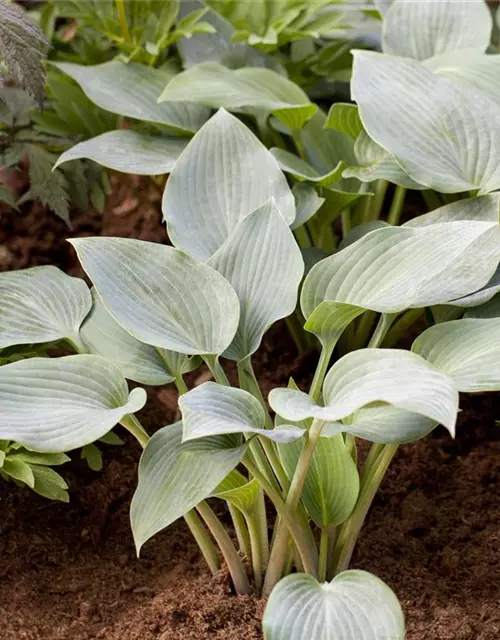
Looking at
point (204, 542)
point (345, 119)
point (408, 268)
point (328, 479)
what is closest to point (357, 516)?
point (328, 479)

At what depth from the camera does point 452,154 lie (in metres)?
1.03

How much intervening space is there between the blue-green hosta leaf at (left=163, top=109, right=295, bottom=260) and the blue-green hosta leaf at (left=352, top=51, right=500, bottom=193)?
0.14 meters

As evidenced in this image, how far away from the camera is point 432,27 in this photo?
1.30 metres

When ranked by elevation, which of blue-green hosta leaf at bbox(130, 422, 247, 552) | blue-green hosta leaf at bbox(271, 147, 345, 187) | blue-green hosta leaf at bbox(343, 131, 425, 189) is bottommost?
blue-green hosta leaf at bbox(130, 422, 247, 552)

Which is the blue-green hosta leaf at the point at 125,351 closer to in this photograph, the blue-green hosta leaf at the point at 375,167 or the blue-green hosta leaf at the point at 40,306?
the blue-green hosta leaf at the point at 40,306

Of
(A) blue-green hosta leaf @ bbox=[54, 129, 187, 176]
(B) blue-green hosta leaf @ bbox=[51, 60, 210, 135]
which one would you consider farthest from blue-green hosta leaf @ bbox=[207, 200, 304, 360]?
(B) blue-green hosta leaf @ bbox=[51, 60, 210, 135]

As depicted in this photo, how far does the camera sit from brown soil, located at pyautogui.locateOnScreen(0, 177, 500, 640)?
89cm

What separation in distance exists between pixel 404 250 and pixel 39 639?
0.58 m

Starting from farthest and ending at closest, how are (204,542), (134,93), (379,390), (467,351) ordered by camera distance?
(134,93) < (204,542) < (467,351) < (379,390)

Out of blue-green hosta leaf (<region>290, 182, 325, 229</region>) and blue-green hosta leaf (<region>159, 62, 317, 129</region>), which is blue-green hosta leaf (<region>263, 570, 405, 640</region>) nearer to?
blue-green hosta leaf (<region>290, 182, 325, 229</region>)

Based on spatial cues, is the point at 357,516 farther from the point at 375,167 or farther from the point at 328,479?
the point at 375,167

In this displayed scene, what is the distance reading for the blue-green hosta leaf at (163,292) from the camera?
2.74ft

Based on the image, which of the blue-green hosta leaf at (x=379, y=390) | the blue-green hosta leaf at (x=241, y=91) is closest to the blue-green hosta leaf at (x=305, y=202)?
the blue-green hosta leaf at (x=241, y=91)

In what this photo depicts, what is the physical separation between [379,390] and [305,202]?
0.47m
